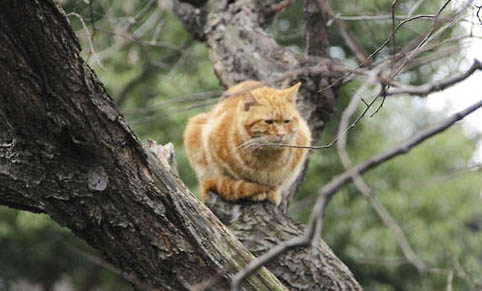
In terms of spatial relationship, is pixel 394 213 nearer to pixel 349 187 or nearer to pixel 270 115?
pixel 349 187

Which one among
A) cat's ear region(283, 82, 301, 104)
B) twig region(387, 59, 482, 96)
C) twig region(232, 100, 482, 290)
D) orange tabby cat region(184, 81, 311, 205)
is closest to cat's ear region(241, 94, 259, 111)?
orange tabby cat region(184, 81, 311, 205)

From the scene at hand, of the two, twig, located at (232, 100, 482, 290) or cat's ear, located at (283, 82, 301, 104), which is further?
cat's ear, located at (283, 82, 301, 104)

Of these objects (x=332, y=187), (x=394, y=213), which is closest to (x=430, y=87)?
(x=332, y=187)

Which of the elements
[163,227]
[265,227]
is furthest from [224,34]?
[163,227]

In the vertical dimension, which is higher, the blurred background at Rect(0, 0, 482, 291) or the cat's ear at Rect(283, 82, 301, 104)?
the blurred background at Rect(0, 0, 482, 291)

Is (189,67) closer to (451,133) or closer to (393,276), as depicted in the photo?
(393,276)

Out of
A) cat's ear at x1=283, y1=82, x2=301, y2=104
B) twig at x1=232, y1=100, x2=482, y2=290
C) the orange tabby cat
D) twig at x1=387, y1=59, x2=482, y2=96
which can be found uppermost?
cat's ear at x1=283, y1=82, x2=301, y2=104

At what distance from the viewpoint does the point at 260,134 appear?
358cm

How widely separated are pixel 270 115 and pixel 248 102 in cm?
16

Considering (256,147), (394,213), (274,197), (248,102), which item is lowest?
(274,197)

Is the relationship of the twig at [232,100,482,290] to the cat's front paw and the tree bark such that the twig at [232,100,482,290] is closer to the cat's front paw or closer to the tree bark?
the tree bark

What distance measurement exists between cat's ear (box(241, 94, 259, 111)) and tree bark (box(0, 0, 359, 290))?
1159mm

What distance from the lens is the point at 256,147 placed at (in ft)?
11.5

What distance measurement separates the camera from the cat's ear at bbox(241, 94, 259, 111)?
3602mm
